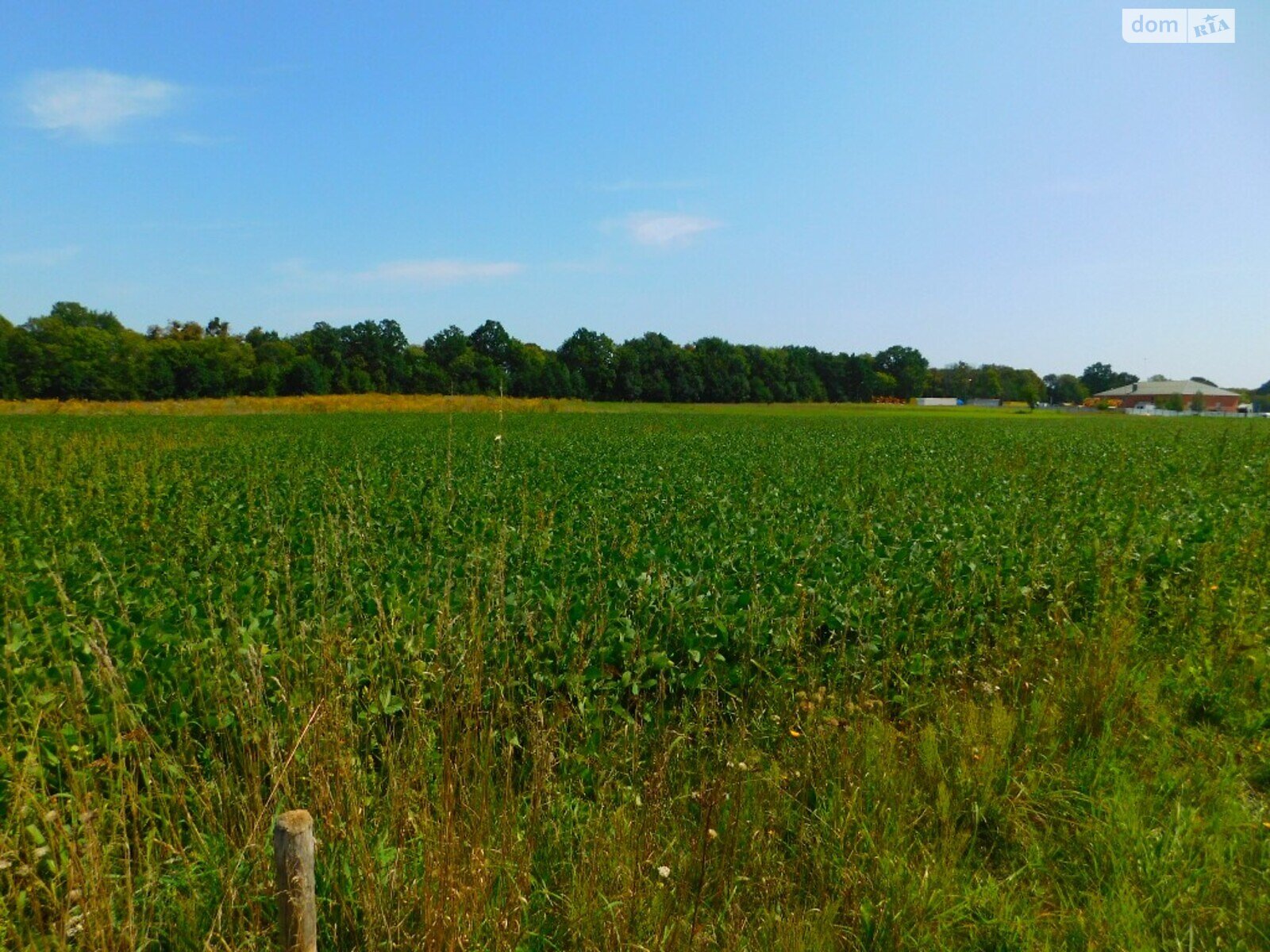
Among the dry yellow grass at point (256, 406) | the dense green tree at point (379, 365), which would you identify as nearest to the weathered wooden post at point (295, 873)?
the dense green tree at point (379, 365)

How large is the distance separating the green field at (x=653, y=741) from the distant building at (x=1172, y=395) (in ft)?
515

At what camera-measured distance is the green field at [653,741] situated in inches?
103

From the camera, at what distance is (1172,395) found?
454 ft

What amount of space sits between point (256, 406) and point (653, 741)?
6285cm

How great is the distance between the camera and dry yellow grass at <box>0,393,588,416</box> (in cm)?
5188

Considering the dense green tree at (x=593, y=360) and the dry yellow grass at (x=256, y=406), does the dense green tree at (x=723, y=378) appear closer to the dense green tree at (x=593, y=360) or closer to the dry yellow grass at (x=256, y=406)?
the dense green tree at (x=593, y=360)

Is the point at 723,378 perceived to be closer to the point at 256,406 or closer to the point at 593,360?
the point at 593,360

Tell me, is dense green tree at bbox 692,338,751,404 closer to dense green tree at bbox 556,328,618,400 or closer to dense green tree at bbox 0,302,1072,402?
dense green tree at bbox 0,302,1072,402

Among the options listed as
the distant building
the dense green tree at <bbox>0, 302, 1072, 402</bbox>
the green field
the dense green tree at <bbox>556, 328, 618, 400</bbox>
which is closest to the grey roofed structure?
the distant building

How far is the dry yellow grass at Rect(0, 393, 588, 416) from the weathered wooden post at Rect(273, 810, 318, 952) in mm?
49876

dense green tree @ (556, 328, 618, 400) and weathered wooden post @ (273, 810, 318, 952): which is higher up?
dense green tree @ (556, 328, 618, 400)

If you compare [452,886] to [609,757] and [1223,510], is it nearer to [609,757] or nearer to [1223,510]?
[609,757]

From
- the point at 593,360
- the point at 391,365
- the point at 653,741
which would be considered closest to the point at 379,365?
the point at 391,365

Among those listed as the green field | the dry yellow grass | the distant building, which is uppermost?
the distant building
